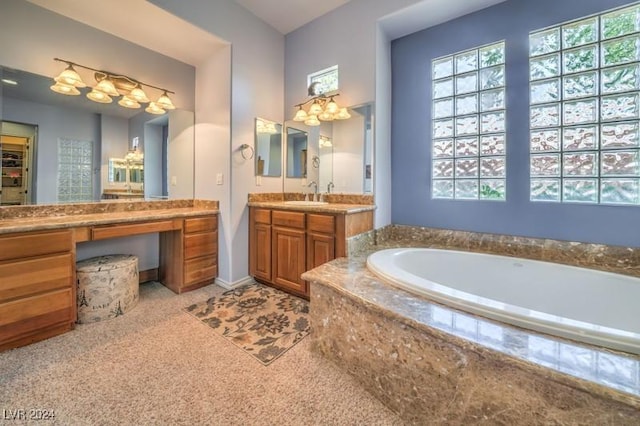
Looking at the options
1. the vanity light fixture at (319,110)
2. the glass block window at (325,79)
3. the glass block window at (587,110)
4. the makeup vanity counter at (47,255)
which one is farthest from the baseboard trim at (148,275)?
the glass block window at (587,110)

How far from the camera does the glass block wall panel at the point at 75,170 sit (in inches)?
91.0

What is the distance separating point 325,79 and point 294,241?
74.9 inches

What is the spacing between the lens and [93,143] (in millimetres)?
2490

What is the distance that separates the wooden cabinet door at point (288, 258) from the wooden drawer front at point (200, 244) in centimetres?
70

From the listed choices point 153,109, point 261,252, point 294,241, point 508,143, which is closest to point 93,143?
point 153,109

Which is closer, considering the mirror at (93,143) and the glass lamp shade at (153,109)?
the mirror at (93,143)

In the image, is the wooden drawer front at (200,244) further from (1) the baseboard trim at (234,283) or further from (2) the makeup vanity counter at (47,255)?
(1) the baseboard trim at (234,283)

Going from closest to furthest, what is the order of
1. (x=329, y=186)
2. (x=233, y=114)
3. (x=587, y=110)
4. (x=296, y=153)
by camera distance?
(x=587, y=110)
(x=233, y=114)
(x=329, y=186)
(x=296, y=153)

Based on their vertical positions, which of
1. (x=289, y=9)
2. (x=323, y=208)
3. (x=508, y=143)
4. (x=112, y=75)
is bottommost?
(x=323, y=208)

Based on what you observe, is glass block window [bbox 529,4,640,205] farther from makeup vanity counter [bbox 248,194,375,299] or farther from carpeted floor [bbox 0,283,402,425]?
carpeted floor [bbox 0,283,402,425]

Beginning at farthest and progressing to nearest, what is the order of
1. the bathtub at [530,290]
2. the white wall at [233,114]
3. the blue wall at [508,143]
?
the white wall at [233,114] → the blue wall at [508,143] → the bathtub at [530,290]

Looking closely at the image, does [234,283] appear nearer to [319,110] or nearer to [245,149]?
[245,149]

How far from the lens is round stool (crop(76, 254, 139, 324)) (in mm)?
2035

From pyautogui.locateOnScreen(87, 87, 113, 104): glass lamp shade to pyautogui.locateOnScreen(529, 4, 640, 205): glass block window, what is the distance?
3830 millimetres
